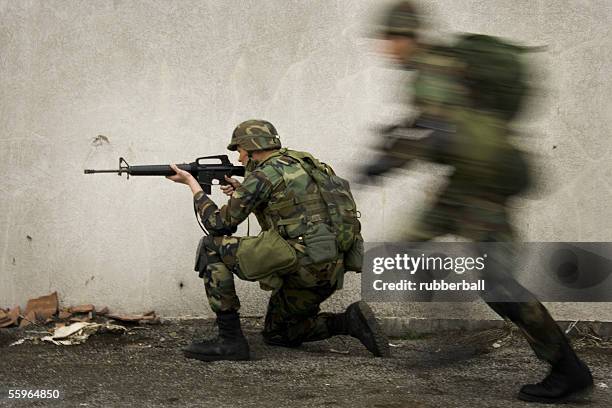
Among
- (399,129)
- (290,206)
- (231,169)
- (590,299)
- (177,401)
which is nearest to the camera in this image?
(399,129)

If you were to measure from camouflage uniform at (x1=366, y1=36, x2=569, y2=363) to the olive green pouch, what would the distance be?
4.45ft

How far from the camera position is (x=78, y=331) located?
17.9ft

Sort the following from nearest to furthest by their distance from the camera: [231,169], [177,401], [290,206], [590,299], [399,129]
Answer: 1. [399,129]
2. [177,401]
3. [290,206]
4. [231,169]
5. [590,299]

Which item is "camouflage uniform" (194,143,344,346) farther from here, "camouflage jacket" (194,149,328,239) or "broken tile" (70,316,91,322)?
"broken tile" (70,316,91,322)

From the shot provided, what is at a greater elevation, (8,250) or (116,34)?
(116,34)

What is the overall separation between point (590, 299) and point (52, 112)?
328 cm

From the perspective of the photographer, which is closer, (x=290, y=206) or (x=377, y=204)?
(x=290, y=206)

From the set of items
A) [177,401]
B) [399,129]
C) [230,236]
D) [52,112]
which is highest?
[52,112]

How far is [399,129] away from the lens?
3.45 metres

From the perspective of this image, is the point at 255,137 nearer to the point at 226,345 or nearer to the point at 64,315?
the point at 226,345

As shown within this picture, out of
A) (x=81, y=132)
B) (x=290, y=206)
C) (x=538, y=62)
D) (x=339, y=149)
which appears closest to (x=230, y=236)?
(x=290, y=206)

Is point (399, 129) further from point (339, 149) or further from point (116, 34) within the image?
point (116, 34)

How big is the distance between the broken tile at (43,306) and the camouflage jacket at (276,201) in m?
1.44

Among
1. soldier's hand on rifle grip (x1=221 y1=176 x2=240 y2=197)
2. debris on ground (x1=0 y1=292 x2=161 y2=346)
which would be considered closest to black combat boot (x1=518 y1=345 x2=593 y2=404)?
soldier's hand on rifle grip (x1=221 y1=176 x2=240 y2=197)
